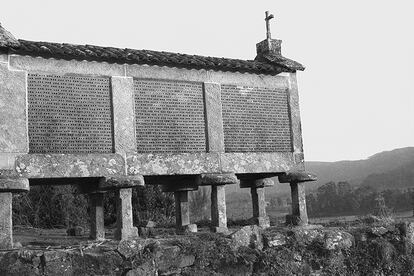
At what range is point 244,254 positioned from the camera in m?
9.53

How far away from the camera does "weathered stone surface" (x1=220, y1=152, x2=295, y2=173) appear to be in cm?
1089

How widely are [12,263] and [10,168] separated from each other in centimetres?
169

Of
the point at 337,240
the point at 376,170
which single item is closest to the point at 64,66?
the point at 337,240

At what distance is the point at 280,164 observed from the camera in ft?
37.9

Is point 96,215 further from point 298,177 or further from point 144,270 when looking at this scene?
point 298,177

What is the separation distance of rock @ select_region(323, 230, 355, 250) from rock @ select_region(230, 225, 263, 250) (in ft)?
4.55

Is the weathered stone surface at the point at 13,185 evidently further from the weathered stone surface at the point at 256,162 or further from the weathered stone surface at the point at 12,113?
the weathered stone surface at the point at 256,162

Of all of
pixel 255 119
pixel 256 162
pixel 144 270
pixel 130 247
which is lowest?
pixel 144 270

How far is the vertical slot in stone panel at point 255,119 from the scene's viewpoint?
439 inches

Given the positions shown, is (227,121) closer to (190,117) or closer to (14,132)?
(190,117)

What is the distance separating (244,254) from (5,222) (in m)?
4.03

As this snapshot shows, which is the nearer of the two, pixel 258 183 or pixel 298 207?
pixel 298 207

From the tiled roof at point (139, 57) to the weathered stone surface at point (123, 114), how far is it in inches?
17.2

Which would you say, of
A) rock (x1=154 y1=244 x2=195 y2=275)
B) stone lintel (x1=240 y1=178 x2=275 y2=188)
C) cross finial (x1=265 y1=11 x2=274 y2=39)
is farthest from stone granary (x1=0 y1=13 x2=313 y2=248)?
rock (x1=154 y1=244 x2=195 y2=275)
